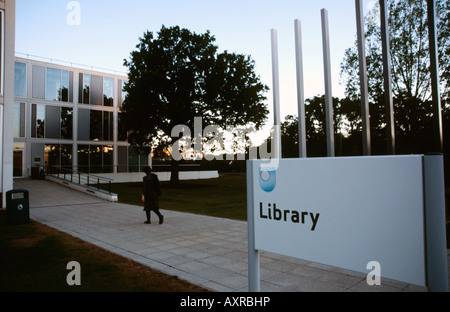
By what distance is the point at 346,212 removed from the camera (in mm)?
2117

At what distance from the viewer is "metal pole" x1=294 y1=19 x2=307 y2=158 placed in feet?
9.66

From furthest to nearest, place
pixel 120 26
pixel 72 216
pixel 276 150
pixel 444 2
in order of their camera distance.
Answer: pixel 444 2 < pixel 72 216 < pixel 120 26 < pixel 276 150

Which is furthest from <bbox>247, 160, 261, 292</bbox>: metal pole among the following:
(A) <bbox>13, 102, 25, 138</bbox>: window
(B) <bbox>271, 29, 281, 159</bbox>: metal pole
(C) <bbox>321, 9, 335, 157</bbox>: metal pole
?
(A) <bbox>13, 102, 25, 138</bbox>: window

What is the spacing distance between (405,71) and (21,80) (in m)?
29.5

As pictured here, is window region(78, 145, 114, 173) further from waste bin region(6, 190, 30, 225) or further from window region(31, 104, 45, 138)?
waste bin region(6, 190, 30, 225)

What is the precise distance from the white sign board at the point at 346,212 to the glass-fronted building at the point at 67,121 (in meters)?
26.8

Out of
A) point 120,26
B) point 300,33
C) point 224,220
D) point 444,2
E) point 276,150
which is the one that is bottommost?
point 224,220

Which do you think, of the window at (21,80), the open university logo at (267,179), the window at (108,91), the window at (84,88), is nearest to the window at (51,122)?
the window at (21,80)

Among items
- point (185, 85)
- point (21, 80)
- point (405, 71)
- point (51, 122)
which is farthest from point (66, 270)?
point (21, 80)

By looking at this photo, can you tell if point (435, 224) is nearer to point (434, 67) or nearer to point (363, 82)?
point (363, 82)

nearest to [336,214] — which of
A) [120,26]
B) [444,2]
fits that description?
[120,26]
